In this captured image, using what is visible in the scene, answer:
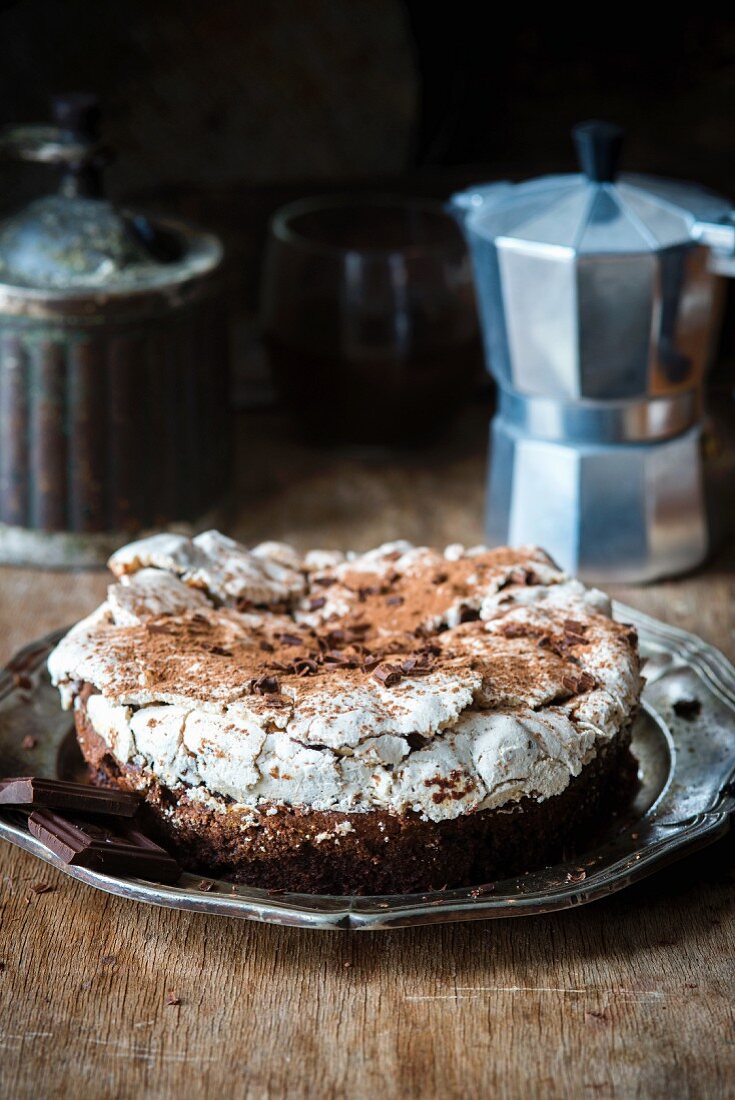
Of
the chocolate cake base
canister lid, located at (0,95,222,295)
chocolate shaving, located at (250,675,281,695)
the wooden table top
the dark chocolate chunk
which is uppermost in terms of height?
canister lid, located at (0,95,222,295)

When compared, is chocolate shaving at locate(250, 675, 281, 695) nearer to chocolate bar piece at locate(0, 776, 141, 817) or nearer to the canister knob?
chocolate bar piece at locate(0, 776, 141, 817)

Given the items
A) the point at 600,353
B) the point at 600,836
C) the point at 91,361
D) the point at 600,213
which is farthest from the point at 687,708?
the point at 91,361

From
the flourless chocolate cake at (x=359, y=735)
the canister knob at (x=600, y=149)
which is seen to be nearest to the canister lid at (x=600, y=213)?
the canister knob at (x=600, y=149)

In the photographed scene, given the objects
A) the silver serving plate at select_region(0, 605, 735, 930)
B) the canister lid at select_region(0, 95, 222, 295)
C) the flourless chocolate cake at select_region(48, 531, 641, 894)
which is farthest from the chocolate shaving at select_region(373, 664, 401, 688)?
the canister lid at select_region(0, 95, 222, 295)

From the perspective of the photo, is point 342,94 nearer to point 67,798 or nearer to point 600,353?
point 600,353

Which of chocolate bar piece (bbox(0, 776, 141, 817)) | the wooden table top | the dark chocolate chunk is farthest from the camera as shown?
the dark chocolate chunk
